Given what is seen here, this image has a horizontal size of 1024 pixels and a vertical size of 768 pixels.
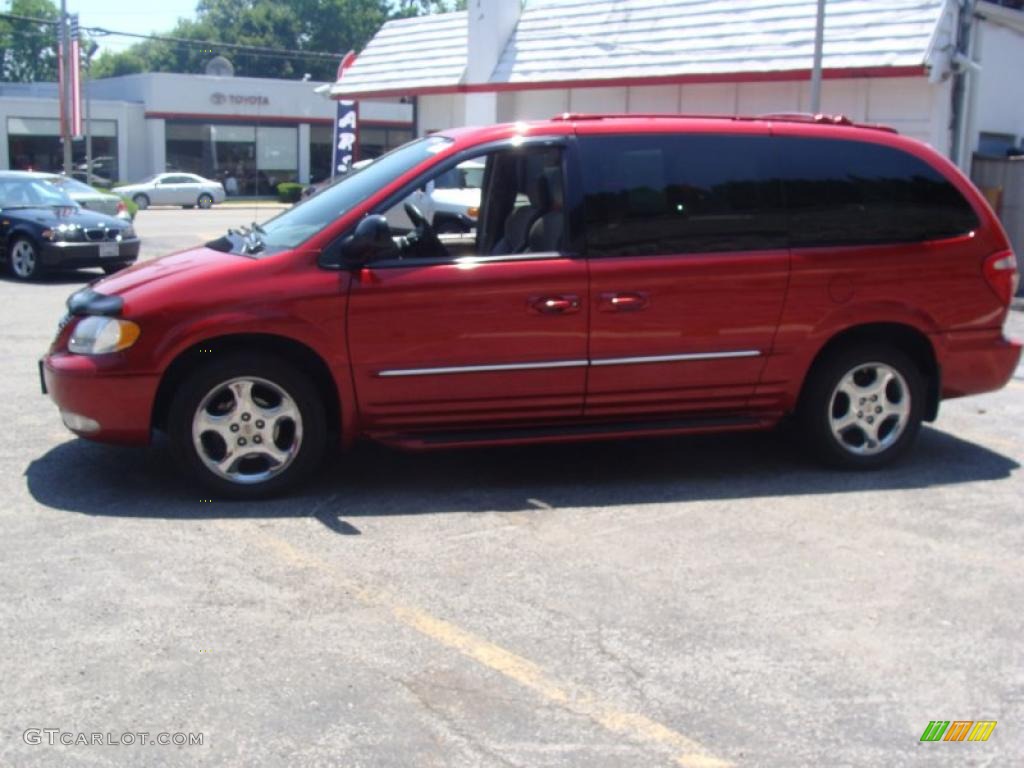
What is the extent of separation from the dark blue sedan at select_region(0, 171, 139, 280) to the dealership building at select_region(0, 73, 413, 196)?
34.9 meters

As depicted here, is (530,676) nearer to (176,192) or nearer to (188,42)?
(176,192)

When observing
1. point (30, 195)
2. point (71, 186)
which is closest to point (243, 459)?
point (30, 195)

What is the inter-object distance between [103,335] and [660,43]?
43.1 ft

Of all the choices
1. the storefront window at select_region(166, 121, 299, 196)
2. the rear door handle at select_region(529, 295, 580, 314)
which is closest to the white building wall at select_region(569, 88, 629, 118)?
the rear door handle at select_region(529, 295, 580, 314)

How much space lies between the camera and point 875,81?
15391 millimetres

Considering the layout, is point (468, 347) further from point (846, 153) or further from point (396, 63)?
point (396, 63)

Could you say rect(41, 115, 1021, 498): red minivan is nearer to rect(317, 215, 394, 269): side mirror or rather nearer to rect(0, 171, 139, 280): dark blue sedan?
rect(317, 215, 394, 269): side mirror

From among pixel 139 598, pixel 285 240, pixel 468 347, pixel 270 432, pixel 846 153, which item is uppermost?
pixel 846 153

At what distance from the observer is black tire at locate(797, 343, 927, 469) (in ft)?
21.9

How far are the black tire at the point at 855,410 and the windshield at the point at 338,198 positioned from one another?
2.42 m

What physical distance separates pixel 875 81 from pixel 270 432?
11717 mm

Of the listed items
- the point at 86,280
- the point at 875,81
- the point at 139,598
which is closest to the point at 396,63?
the point at 86,280

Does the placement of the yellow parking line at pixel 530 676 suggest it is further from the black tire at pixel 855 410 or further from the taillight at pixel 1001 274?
the taillight at pixel 1001 274
